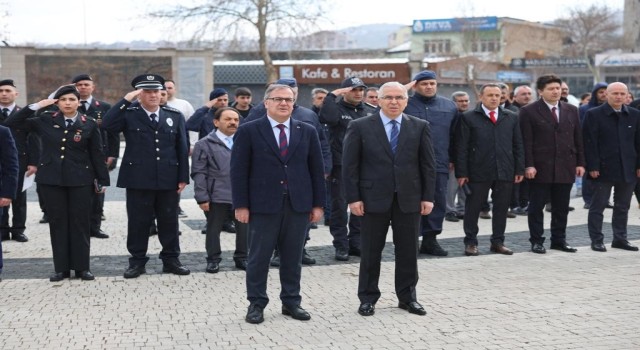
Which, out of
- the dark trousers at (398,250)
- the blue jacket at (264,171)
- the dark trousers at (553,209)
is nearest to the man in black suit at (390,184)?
the dark trousers at (398,250)

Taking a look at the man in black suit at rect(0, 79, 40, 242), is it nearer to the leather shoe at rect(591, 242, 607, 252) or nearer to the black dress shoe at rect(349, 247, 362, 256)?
the black dress shoe at rect(349, 247, 362, 256)

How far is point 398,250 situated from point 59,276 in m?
3.59

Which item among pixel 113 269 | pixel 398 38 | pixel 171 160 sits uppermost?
pixel 398 38

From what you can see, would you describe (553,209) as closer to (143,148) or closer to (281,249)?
(281,249)

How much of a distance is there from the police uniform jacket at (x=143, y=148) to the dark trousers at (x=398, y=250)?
8.40 feet

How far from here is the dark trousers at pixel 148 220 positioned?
8.73 m

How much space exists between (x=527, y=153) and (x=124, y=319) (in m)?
5.57

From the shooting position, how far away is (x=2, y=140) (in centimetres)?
840

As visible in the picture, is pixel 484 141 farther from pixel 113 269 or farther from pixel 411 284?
pixel 113 269

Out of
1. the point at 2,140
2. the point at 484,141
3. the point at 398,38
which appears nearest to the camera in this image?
the point at 2,140

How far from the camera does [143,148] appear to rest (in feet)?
28.3

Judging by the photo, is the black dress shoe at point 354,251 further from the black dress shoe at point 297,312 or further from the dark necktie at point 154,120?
the black dress shoe at point 297,312

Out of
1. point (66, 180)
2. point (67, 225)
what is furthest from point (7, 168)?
point (67, 225)

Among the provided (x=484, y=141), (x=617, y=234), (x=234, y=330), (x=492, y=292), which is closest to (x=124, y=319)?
(x=234, y=330)
